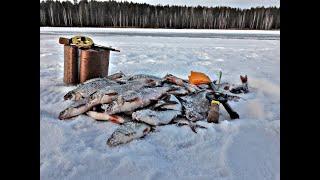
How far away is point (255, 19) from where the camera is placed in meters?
2.17

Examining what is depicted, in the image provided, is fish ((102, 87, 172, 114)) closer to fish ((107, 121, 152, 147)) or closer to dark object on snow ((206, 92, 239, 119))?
fish ((107, 121, 152, 147))

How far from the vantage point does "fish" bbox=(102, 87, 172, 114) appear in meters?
1.88

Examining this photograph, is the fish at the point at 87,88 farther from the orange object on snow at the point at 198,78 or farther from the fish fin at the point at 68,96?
the orange object on snow at the point at 198,78

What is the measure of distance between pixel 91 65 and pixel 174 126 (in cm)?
47

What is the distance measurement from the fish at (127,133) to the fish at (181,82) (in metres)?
0.26

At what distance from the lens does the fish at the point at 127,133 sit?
183 centimetres

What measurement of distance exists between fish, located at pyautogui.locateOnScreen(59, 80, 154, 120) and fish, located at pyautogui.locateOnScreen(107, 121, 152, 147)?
140 millimetres

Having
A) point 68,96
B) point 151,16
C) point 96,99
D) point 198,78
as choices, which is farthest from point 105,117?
point 151,16

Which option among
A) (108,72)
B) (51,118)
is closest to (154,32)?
(108,72)

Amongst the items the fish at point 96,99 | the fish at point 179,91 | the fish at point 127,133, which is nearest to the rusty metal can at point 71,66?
the fish at point 96,99

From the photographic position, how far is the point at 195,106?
191 cm

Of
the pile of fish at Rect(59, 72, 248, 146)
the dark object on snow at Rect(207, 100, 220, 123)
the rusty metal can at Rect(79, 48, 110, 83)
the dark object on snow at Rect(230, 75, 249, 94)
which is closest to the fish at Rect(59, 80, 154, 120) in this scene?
the pile of fish at Rect(59, 72, 248, 146)
